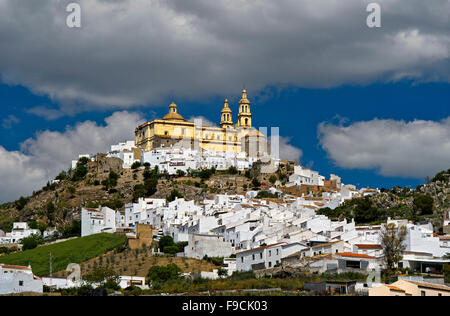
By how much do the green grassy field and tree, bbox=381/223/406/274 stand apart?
23248 millimetres

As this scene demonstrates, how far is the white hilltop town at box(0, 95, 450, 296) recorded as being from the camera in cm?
4325

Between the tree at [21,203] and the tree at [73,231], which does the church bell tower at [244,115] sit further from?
the tree at [73,231]

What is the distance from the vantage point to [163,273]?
152 ft

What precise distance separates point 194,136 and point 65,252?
45.8 m

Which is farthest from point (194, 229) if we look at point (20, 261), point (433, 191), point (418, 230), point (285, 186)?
point (285, 186)

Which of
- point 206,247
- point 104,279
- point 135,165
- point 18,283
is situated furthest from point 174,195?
point 18,283

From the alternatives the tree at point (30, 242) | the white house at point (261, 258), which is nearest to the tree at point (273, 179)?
the tree at point (30, 242)

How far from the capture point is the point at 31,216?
3406 inches

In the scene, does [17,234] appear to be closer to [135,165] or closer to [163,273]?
[135,165]

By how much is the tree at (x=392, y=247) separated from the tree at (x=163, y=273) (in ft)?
41.3

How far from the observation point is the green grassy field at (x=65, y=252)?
56.5 meters

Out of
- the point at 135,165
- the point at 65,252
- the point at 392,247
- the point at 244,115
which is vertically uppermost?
the point at 244,115
